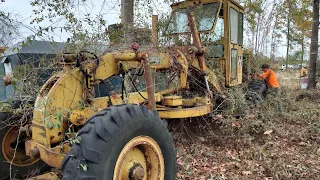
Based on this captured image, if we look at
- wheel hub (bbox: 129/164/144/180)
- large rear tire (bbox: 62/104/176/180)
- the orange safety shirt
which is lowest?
wheel hub (bbox: 129/164/144/180)

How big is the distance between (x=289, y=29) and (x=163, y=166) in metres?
27.5

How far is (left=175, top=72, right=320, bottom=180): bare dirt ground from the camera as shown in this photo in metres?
4.43

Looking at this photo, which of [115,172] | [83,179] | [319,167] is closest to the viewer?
[83,179]

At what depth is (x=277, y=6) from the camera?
59.8 ft

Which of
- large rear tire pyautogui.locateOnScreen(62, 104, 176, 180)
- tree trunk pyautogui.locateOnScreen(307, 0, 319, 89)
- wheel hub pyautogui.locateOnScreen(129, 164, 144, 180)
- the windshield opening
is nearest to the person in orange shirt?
tree trunk pyautogui.locateOnScreen(307, 0, 319, 89)

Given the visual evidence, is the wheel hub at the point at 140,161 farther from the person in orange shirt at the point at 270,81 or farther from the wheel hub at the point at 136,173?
the person in orange shirt at the point at 270,81

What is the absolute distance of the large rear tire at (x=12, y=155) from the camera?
12.5 ft

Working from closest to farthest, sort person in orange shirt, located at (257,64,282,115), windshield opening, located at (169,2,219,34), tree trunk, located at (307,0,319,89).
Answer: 1. windshield opening, located at (169,2,219,34)
2. person in orange shirt, located at (257,64,282,115)
3. tree trunk, located at (307,0,319,89)

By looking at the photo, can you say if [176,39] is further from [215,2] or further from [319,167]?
[319,167]

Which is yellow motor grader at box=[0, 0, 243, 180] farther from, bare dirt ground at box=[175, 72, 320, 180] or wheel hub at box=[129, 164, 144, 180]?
bare dirt ground at box=[175, 72, 320, 180]

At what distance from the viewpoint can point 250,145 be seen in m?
5.50

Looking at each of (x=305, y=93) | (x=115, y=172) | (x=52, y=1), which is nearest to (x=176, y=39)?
(x=52, y=1)

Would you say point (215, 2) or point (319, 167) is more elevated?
point (215, 2)

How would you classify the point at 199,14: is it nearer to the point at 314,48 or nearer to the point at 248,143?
the point at 248,143
